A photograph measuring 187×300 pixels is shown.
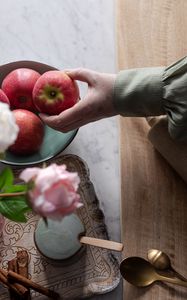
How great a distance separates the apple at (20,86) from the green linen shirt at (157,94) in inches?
6.0

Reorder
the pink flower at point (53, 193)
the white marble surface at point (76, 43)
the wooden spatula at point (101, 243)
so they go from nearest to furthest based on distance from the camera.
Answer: the pink flower at point (53, 193)
the wooden spatula at point (101, 243)
the white marble surface at point (76, 43)

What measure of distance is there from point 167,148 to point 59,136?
183 mm

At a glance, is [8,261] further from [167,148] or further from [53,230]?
[167,148]

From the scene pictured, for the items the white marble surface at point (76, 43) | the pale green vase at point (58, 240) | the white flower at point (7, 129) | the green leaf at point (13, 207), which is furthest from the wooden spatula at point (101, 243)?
the white flower at point (7, 129)

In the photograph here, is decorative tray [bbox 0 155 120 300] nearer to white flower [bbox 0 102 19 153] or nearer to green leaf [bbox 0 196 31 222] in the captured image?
green leaf [bbox 0 196 31 222]

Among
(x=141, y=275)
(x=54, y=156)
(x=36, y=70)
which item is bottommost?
(x=141, y=275)

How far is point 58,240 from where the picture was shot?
73 cm

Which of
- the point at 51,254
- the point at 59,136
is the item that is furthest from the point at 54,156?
the point at 51,254

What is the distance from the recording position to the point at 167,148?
0.76m

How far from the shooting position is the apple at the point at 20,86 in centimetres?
78

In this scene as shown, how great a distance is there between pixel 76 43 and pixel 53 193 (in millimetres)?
576

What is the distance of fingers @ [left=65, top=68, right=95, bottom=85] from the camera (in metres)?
0.74

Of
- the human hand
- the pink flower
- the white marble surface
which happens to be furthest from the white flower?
the white marble surface

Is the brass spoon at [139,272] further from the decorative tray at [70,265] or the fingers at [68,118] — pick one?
the fingers at [68,118]
